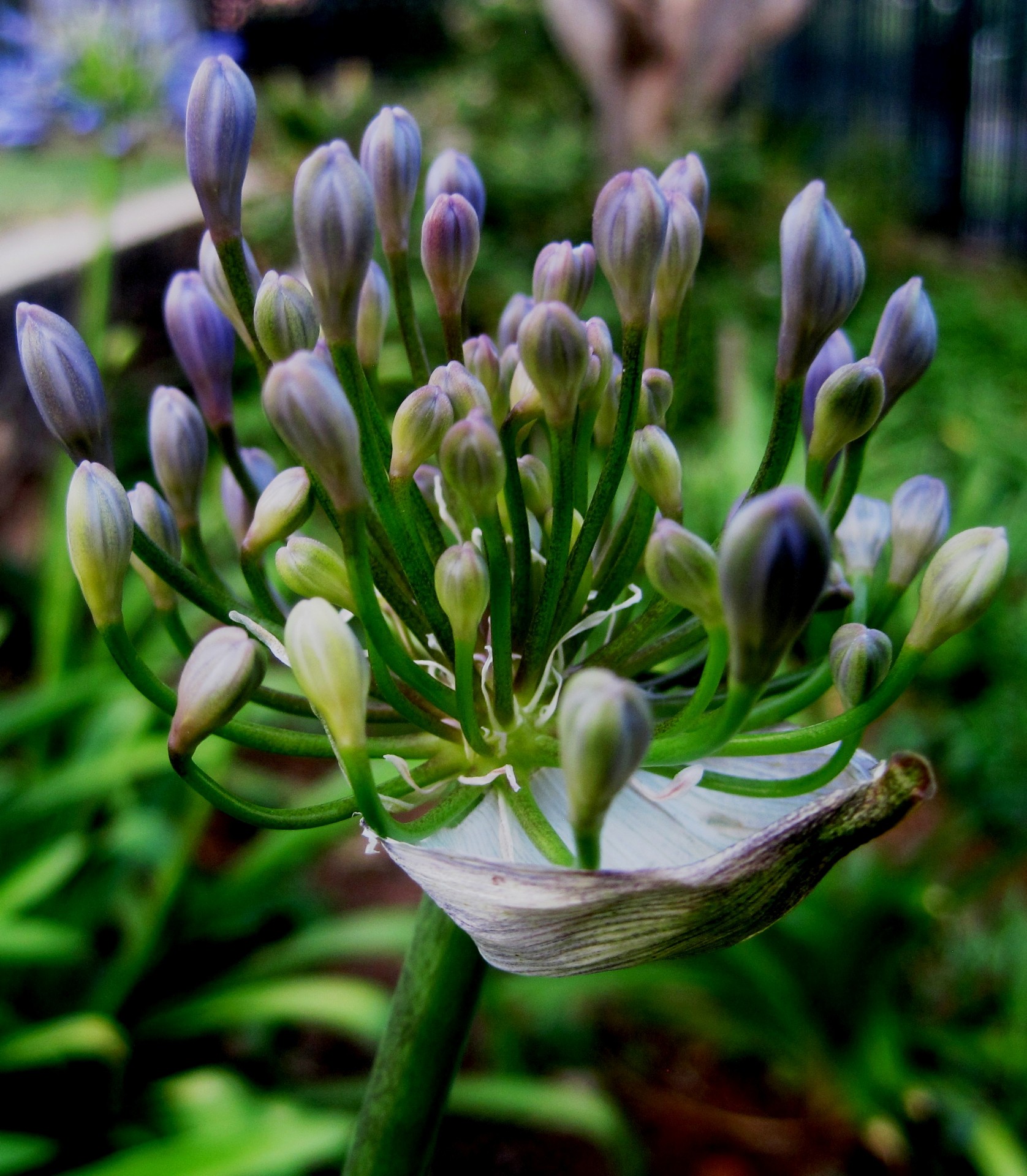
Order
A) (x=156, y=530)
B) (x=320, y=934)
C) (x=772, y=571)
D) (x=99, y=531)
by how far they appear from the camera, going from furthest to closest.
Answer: (x=320, y=934) → (x=156, y=530) → (x=99, y=531) → (x=772, y=571)

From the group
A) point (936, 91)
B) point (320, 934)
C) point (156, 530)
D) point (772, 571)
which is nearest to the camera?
point (772, 571)

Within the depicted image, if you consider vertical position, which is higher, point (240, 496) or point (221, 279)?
Answer: point (221, 279)

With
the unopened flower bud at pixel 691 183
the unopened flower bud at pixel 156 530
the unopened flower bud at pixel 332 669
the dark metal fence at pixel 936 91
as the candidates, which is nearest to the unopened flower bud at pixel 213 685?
the unopened flower bud at pixel 332 669

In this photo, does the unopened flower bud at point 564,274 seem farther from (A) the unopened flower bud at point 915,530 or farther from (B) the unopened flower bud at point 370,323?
(A) the unopened flower bud at point 915,530

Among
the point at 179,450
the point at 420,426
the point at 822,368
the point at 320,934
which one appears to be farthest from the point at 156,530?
the point at 320,934

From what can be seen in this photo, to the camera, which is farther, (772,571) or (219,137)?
(219,137)

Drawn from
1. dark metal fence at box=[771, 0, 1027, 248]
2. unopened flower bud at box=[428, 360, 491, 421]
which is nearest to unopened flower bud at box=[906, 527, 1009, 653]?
unopened flower bud at box=[428, 360, 491, 421]

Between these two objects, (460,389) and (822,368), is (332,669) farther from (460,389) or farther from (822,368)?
(822,368)

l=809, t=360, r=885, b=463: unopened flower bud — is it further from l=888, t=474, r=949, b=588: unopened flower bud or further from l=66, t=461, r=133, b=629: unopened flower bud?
l=66, t=461, r=133, b=629: unopened flower bud
